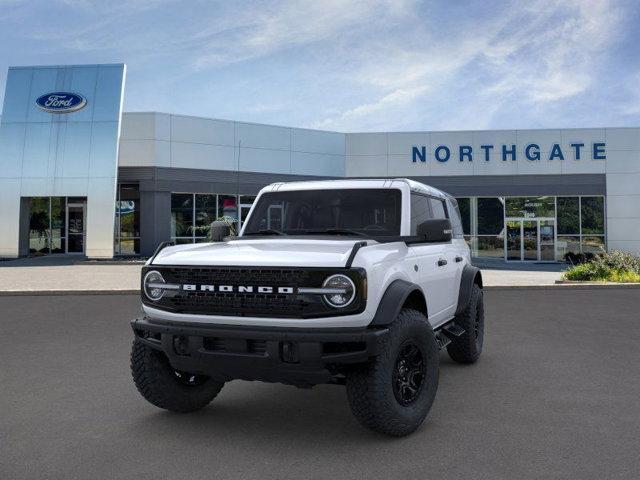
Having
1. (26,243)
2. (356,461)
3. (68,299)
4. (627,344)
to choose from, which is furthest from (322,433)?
(26,243)

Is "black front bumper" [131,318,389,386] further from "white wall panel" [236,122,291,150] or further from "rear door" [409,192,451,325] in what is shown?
"white wall panel" [236,122,291,150]

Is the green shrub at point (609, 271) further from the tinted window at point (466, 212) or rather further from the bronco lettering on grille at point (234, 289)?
the bronco lettering on grille at point (234, 289)

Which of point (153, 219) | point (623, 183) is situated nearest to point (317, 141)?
point (153, 219)

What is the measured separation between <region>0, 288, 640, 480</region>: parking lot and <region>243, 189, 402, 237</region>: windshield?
1548 mm

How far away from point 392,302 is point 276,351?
2.89 ft

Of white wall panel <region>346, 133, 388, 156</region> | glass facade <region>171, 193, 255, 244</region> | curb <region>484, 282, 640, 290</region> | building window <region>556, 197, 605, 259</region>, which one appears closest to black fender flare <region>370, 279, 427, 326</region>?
curb <region>484, 282, 640, 290</region>

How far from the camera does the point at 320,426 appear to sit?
458 cm

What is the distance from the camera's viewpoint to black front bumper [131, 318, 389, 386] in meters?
3.84

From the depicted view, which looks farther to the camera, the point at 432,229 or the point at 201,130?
the point at 201,130

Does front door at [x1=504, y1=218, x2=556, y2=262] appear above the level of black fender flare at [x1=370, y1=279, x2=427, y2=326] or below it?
above

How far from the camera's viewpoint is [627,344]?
799cm

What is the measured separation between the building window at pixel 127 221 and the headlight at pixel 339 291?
27.1 m

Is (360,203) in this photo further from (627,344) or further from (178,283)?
(627,344)

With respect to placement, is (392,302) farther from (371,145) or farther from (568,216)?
(568,216)
